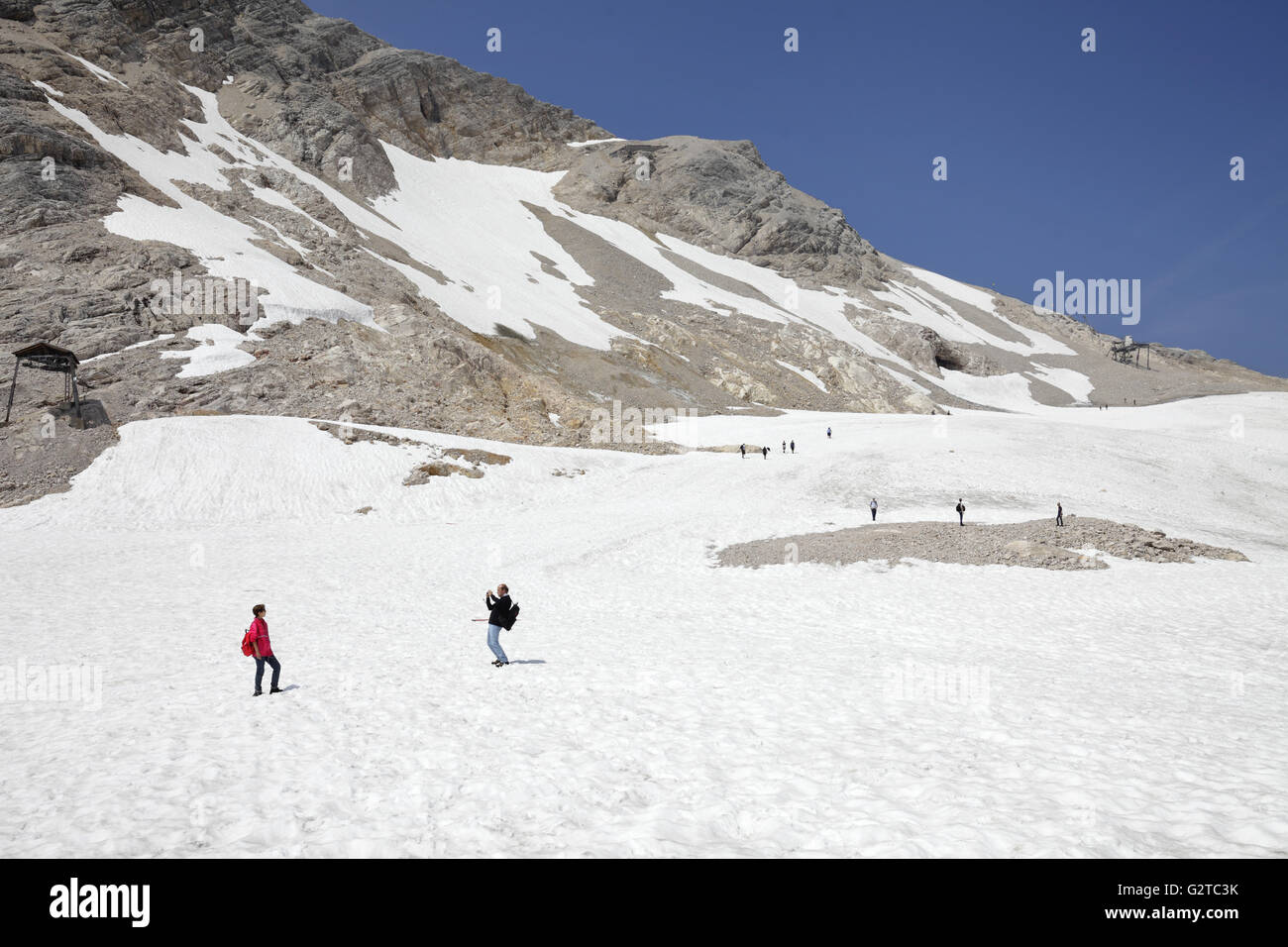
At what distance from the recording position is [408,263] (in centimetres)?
6712

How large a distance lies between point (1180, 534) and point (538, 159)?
139m

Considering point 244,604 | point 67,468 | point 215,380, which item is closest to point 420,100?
point 215,380

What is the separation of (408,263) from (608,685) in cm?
6585

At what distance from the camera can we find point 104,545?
2489 cm

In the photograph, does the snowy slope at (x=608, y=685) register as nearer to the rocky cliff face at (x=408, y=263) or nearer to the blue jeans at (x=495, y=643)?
the blue jeans at (x=495, y=643)

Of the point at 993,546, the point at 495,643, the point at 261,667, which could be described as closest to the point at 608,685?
the point at 495,643

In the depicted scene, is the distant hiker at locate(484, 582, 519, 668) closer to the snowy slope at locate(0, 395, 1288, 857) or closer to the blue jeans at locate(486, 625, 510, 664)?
the blue jeans at locate(486, 625, 510, 664)

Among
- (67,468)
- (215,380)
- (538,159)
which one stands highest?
(538,159)

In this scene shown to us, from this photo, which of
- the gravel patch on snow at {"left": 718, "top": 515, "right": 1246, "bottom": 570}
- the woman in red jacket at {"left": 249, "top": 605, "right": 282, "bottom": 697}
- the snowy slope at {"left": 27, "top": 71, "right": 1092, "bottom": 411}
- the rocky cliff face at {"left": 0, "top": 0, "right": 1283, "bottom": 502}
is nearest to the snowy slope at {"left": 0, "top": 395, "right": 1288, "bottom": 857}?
the woman in red jacket at {"left": 249, "top": 605, "right": 282, "bottom": 697}

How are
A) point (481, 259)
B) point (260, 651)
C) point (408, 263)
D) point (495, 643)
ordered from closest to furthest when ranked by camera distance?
point (260, 651), point (495, 643), point (408, 263), point (481, 259)

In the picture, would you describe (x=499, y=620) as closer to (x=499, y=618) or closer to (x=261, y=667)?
(x=499, y=618)

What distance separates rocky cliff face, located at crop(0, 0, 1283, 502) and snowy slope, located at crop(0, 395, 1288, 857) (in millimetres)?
13660

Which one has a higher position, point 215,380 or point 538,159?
point 538,159

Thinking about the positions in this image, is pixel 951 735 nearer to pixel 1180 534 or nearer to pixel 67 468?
pixel 1180 534
